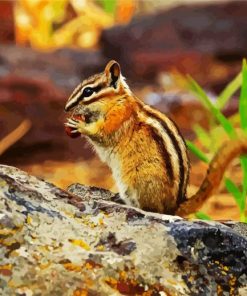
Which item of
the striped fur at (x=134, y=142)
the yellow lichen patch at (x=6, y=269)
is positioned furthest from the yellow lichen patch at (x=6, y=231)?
the striped fur at (x=134, y=142)

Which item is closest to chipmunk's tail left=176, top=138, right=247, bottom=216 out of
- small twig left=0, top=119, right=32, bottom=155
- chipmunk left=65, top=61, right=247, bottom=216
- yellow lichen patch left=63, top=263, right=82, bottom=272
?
chipmunk left=65, top=61, right=247, bottom=216

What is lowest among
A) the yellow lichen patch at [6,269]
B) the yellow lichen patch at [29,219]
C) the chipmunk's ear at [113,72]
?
the yellow lichen patch at [6,269]

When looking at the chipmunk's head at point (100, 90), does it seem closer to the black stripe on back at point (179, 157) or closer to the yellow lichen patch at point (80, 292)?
the black stripe on back at point (179, 157)

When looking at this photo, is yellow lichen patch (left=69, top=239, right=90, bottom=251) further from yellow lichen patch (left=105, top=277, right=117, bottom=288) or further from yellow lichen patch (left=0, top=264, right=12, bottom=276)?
yellow lichen patch (left=0, top=264, right=12, bottom=276)

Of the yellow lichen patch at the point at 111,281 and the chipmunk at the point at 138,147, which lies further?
the chipmunk at the point at 138,147

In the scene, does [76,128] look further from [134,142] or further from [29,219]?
[29,219]

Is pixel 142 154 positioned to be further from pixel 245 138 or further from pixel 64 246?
pixel 64 246

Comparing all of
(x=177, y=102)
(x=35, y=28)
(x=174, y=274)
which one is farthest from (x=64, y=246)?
(x=35, y=28)
